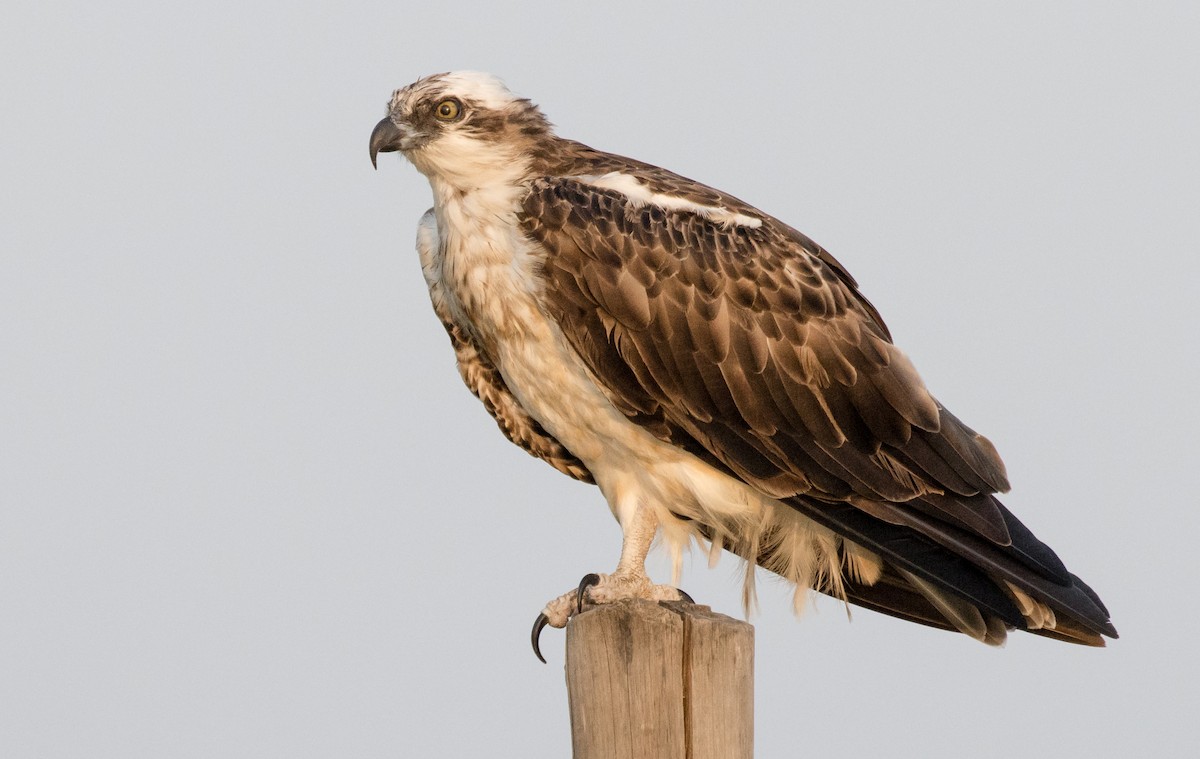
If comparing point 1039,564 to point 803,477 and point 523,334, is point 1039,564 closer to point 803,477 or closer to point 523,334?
point 803,477

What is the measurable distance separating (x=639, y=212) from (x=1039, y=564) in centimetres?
224

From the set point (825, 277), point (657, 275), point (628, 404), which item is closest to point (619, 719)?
point (628, 404)

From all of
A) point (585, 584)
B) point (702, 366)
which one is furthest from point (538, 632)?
point (702, 366)

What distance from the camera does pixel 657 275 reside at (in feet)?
20.6

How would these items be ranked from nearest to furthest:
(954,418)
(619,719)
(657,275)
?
1. (619,719)
2. (657,275)
3. (954,418)

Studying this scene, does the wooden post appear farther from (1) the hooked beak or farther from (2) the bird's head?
(1) the hooked beak

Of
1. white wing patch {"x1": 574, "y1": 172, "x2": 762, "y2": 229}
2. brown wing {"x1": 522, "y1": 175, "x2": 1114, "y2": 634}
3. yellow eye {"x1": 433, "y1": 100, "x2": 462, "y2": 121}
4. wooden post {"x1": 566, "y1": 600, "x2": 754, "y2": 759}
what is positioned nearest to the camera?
wooden post {"x1": 566, "y1": 600, "x2": 754, "y2": 759}

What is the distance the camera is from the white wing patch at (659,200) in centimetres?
641

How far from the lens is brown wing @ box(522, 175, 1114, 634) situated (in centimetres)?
625

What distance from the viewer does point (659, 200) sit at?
253 inches

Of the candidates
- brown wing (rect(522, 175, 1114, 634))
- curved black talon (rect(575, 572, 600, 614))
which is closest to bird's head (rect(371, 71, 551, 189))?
brown wing (rect(522, 175, 1114, 634))

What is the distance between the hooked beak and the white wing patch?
0.87 metres

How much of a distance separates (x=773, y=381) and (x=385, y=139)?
6.67ft

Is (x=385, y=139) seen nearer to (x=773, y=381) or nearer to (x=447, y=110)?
(x=447, y=110)
